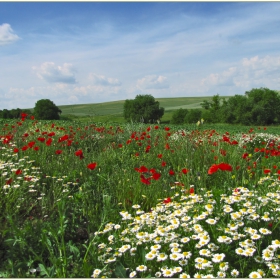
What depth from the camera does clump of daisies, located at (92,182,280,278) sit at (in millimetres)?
2420

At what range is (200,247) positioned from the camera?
2.52 metres

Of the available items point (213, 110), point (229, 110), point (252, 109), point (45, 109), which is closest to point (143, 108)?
point (213, 110)

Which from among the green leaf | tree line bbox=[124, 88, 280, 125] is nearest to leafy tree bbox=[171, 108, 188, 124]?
tree line bbox=[124, 88, 280, 125]

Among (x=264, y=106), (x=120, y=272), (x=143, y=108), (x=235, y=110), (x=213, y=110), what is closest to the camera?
(x=120, y=272)

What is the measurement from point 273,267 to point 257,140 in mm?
8249

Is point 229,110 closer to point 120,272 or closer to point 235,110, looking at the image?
point 235,110

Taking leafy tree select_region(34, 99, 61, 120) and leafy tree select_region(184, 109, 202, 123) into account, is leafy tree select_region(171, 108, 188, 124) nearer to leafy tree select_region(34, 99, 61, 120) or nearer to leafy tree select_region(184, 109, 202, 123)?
leafy tree select_region(184, 109, 202, 123)

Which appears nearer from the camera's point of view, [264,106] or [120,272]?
[120,272]

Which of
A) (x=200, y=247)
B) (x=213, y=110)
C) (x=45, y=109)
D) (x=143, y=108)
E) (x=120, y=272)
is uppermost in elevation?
(x=45, y=109)

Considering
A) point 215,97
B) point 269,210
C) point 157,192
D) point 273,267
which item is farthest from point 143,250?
point 215,97

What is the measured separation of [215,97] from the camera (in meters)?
68.4

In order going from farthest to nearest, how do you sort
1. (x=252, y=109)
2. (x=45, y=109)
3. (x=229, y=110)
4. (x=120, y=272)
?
(x=229, y=110), (x=252, y=109), (x=45, y=109), (x=120, y=272)

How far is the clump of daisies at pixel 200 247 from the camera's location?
2.42 metres

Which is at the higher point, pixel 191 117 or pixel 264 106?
pixel 264 106
